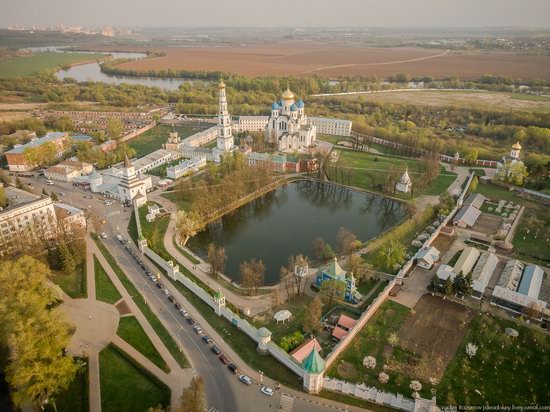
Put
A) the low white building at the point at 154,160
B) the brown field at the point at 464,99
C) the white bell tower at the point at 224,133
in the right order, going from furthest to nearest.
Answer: the brown field at the point at 464,99 → the white bell tower at the point at 224,133 → the low white building at the point at 154,160

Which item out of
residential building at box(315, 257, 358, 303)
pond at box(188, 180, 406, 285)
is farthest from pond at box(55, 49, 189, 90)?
residential building at box(315, 257, 358, 303)

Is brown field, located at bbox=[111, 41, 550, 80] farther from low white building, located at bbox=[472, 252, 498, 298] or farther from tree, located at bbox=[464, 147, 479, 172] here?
low white building, located at bbox=[472, 252, 498, 298]

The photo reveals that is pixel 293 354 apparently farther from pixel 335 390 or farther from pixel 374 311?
pixel 374 311

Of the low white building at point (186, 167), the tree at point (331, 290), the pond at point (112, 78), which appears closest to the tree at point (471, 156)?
the tree at point (331, 290)

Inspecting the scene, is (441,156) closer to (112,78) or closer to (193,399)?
(193,399)

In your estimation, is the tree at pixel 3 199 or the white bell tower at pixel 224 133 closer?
the tree at pixel 3 199

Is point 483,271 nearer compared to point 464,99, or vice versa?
point 483,271

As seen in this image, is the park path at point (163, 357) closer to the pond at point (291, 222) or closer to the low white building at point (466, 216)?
the pond at point (291, 222)

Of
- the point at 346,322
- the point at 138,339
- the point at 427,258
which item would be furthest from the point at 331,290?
the point at 138,339
